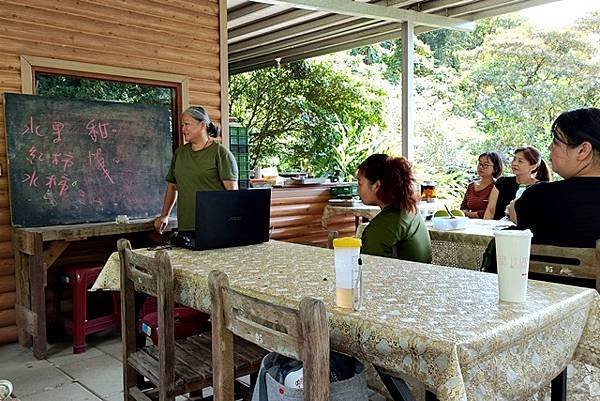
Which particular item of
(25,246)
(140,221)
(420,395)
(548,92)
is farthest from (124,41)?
(548,92)

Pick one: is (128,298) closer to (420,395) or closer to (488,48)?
(420,395)

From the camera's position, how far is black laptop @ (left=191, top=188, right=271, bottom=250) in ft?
7.96

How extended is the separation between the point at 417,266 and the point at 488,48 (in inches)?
412

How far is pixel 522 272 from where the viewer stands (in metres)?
1.49

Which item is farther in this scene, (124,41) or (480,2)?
(480,2)

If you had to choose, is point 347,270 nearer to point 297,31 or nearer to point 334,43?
point 297,31

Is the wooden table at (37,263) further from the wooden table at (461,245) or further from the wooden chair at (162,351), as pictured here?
the wooden table at (461,245)

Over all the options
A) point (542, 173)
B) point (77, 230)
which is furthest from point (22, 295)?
point (542, 173)

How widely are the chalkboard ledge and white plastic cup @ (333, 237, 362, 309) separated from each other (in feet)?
8.70

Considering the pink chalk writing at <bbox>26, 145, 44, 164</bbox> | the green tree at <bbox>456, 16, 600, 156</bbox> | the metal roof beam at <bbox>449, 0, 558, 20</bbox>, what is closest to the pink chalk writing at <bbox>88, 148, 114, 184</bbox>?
the pink chalk writing at <bbox>26, 145, 44, 164</bbox>

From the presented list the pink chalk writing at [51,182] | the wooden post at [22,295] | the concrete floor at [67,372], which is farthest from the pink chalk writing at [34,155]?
the concrete floor at [67,372]

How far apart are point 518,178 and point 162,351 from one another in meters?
3.31

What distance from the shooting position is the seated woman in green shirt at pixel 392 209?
244 centimetres

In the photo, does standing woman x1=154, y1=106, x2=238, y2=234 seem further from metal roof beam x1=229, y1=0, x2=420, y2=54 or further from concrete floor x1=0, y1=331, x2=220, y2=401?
metal roof beam x1=229, y1=0, x2=420, y2=54
